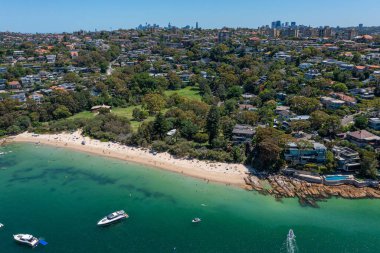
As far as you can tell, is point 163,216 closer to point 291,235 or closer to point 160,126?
point 291,235

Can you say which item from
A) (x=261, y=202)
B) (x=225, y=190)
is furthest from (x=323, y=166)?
(x=225, y=190)

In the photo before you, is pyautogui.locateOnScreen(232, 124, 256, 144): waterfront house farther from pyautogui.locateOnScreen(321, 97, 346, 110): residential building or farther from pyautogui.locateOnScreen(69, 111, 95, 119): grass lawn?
pyautogui.locateOnScreen(69, 111, 95, 119): grass lawn

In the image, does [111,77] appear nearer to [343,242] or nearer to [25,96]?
[25,96]

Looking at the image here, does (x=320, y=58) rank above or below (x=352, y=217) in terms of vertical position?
above

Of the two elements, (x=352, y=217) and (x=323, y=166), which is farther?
(x=323, y=166)

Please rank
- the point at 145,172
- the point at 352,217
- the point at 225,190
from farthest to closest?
the point at 145,172
the point at 225,190
the point at 352,217

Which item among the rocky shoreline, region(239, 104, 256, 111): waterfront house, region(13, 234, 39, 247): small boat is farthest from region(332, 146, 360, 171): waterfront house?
region(13, 234, 39, 247): small boat
